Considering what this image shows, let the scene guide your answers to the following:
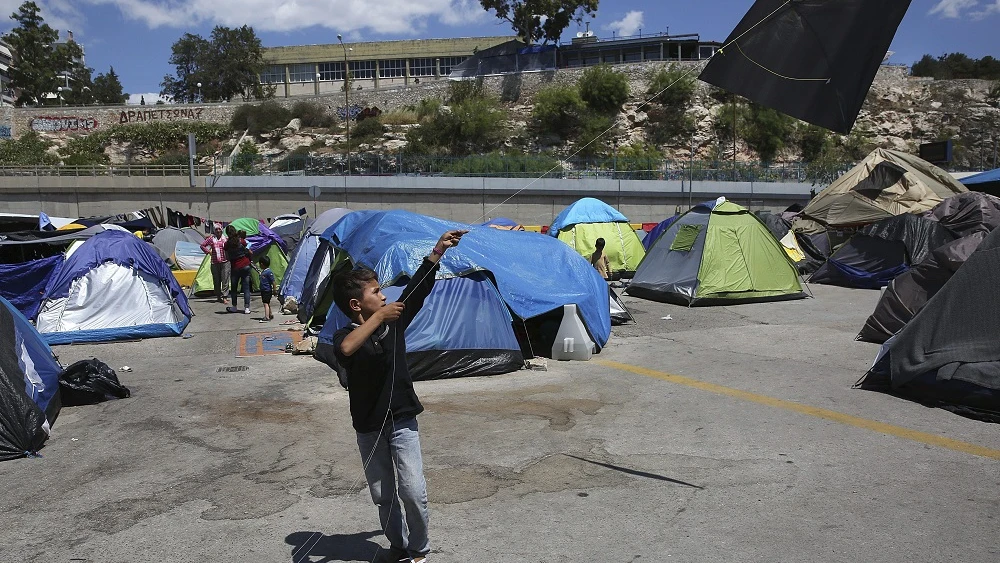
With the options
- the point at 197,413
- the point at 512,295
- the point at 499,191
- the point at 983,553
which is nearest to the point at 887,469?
the point at 983,553

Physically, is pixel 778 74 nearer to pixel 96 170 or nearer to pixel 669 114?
pixel 96 170

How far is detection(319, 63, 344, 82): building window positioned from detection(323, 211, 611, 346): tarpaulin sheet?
248ft

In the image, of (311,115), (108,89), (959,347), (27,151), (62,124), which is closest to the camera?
(959,347)

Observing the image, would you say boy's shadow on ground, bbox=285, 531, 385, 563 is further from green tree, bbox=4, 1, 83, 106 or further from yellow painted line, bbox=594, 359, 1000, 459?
green tree, bbox=4, 1, 83, 106

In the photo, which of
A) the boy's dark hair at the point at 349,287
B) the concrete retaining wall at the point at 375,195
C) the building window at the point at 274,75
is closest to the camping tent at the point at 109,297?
the boy's dark hair at the point at 349,287

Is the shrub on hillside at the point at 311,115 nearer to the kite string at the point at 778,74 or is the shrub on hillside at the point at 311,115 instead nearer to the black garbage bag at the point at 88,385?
the black garbage bag at the point at 88,385

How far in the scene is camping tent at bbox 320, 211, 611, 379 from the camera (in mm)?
8992

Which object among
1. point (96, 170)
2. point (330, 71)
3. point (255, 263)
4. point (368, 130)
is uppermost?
point (330, 71)

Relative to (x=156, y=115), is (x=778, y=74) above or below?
below

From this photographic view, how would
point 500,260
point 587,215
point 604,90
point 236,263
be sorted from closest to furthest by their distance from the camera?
point 500,260
point 236,263
point 587,215
point 604,90

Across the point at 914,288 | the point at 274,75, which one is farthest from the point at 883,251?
the point at 274,75

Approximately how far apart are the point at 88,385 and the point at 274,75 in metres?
82.3

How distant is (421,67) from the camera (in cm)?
8250

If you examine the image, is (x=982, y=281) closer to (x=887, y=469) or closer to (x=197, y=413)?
(x=887, y=469)
